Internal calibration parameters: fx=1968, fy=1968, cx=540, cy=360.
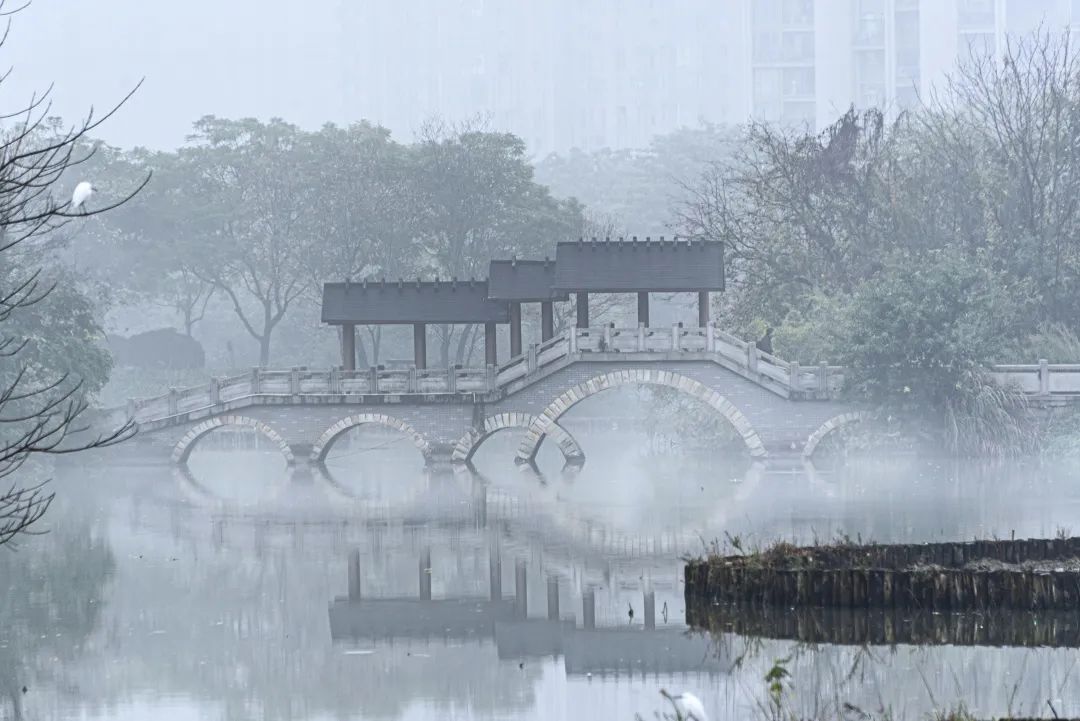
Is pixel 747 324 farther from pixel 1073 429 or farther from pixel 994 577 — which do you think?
pixel 994 577

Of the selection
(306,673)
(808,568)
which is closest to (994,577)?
(808,568)

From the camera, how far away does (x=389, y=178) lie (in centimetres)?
6431

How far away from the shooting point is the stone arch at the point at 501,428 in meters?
51.1

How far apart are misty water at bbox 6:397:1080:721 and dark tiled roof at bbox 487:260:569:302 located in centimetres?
458

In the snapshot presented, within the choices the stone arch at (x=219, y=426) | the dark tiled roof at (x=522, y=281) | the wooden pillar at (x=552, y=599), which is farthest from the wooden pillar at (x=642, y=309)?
the wooden pillar at (x=552, y=599)

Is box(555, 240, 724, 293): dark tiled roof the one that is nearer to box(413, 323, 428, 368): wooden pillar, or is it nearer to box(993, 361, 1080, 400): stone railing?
box(413, 323, 428, 368): wooden pillar

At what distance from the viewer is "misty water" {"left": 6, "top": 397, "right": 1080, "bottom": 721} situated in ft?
65.5

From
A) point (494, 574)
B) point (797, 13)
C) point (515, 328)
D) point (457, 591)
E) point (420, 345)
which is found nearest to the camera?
point (457, 591)

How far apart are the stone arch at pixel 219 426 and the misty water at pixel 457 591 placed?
2.90 feet

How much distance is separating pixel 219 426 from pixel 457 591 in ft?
83.9

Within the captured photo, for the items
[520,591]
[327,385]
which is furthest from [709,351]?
[520,591]

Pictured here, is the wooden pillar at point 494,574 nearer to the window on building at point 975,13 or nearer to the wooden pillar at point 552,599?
the wooden pillar at point 552,599

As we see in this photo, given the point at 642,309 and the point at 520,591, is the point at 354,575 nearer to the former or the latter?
the point at 520,591

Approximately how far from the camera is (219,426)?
5325cm
